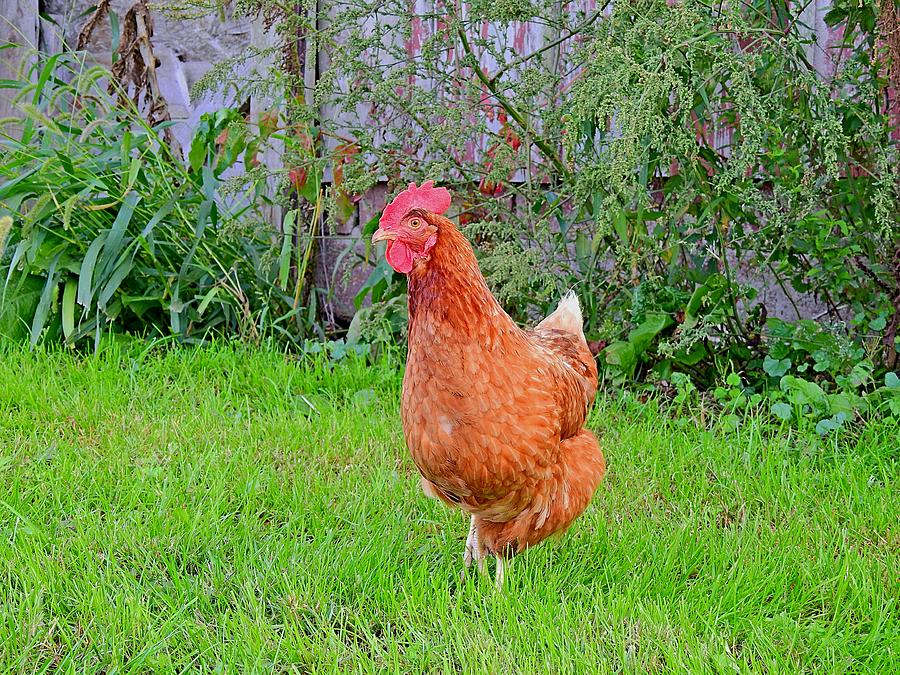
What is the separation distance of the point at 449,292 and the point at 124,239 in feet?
10.1

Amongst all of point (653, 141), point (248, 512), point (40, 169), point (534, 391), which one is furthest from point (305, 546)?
point (40, 169)

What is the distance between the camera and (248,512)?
3.10 m

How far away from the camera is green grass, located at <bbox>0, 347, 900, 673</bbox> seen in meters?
2.31

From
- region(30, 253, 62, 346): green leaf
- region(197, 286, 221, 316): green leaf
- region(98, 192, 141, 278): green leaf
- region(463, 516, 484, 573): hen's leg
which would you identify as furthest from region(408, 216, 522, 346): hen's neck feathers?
region(30, 253, 62, 346): green leaf

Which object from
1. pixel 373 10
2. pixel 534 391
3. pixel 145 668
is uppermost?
pixel 373 10

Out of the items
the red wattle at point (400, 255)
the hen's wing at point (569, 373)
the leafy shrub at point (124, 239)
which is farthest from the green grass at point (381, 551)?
the red wattle at point (400, 255)

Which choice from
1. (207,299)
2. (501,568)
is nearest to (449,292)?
(501,568)

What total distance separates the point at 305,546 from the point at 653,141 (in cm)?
191

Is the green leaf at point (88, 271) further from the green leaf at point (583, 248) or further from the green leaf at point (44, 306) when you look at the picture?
the green leaf at point (583, 248)

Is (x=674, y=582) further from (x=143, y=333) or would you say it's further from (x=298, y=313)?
(x=143, y=333)

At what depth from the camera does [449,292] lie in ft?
7.70

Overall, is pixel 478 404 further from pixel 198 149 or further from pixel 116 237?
pixel 198 149

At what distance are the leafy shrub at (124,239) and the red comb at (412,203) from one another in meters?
2.28

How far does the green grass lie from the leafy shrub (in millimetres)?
736
